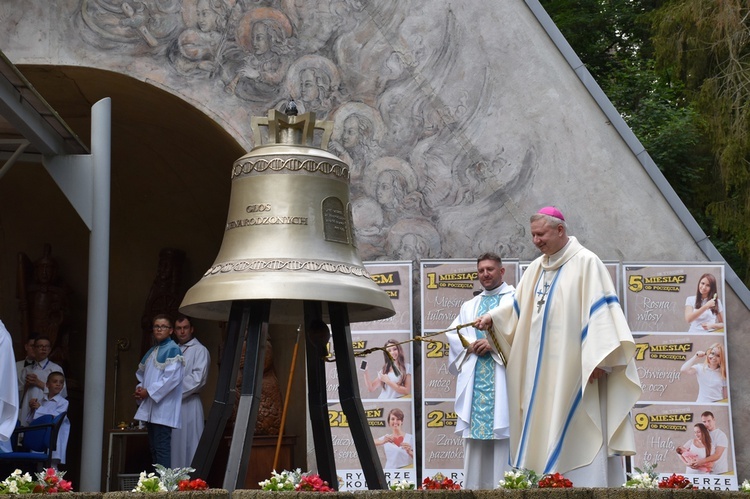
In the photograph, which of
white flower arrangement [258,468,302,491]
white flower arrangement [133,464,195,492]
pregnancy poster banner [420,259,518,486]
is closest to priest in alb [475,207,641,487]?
white flower arrangement [258,468,302,491]

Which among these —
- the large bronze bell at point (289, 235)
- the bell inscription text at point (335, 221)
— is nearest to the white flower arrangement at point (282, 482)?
the large bronze bell at point (289, 235)

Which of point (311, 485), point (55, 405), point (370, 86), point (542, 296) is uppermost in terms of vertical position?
point (370, 86)

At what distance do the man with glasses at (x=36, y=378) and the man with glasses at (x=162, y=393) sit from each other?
3.58 feet

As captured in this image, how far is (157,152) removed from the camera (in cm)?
1415

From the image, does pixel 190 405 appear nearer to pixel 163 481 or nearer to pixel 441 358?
pixel 441 358

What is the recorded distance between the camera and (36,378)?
1200 cm

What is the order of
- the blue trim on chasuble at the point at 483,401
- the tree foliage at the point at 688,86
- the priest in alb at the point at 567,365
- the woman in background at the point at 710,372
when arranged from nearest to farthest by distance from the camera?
the priest in alb at the point at 567,365, the blue trim on chasuble at the point at 483,401, the woman in background at the point at 710,372, the tree foliage at the point at 688,86

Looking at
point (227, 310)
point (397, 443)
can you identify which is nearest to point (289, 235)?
point (227, 310)

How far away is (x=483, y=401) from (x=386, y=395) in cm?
146

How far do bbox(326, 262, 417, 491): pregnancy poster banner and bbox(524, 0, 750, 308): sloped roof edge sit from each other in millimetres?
2424

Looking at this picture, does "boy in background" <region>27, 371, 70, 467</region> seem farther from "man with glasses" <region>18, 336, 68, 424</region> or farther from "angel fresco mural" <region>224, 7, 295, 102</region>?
"angel fresco mural" <region>224, 7, 295, 102</region>

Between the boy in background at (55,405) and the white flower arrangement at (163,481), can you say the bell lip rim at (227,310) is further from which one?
the boy in background at (55,405)

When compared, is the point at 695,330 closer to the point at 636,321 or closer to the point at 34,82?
the point at 636,321

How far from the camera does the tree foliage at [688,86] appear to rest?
16.7 meters
